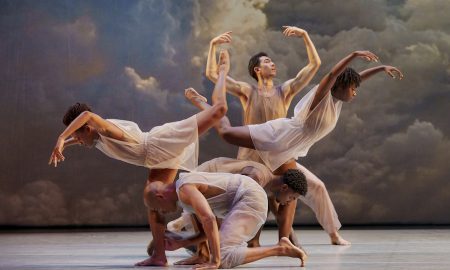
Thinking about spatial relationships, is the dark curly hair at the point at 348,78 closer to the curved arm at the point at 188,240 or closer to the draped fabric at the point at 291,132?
the draped fabric at the point at 291,132

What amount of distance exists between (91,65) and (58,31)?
61cm

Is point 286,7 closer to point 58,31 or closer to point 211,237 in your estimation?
point 58,31

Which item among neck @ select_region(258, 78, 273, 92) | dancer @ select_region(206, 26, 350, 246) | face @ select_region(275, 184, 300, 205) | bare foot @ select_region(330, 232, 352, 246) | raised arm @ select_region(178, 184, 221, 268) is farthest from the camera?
bare foot @ select_region(330, 232, 352, 246)

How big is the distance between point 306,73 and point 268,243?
163 cm

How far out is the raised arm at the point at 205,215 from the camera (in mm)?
4215

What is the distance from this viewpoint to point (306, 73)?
613 centimetres

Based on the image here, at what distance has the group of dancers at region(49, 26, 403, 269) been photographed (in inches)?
172

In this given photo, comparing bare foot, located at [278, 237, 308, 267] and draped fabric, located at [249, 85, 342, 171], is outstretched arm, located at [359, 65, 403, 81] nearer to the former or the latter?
draped fabric, located at [249, 85, 342, 171]

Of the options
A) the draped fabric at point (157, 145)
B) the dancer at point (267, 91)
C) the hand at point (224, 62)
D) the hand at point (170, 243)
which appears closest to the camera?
the draped fabric at point (157, 145)

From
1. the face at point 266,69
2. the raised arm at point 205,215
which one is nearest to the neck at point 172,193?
the raised arm at point 205,215

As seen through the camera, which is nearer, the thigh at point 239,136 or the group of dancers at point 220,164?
the group of dancers at point 220,164

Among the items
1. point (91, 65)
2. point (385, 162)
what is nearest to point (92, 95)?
point (91, 65)

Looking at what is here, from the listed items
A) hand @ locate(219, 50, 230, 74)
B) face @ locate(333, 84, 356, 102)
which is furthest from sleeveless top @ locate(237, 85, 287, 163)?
hand @ locate(219, 50, 230, 74)

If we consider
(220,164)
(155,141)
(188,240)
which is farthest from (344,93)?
(188,240)
